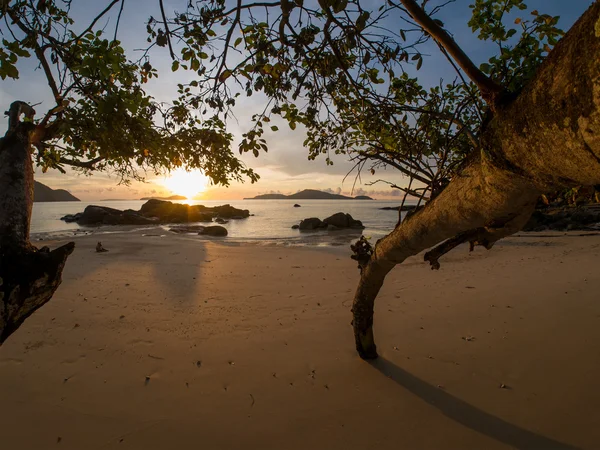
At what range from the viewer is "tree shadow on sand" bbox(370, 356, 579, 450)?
9.81 ft

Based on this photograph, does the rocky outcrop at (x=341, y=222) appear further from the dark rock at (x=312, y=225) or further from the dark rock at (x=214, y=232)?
the dark rock at (x=214, y=232)

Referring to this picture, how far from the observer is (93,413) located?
3408mm

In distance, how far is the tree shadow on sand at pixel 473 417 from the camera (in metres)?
2.99

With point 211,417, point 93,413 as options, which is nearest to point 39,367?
point 93,413

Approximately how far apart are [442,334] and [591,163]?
15.1 feet

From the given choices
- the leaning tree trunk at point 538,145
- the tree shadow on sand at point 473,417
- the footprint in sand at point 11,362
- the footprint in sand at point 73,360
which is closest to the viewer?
the leaning tree trunk at point 538,145

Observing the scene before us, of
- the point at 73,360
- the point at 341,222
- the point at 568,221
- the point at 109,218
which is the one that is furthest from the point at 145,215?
the point at 568,221

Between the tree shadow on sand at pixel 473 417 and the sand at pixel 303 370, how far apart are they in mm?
14

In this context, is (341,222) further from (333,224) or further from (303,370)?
(303,370)

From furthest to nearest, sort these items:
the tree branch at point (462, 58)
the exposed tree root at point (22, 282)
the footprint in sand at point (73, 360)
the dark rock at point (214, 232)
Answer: the dark rock at point (214, 232), the footprint in sand at point (73, 360), the exposed tree root at point (22, 282), the tree branch at point (462, 58)

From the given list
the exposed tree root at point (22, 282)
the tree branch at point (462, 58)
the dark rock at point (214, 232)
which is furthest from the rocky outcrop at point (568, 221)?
the exposed tree root at point (22, 282)

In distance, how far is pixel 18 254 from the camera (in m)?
2.66

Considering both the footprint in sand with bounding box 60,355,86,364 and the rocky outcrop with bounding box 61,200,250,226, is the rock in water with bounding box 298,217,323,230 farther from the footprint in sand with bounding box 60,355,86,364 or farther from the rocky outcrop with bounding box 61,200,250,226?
the footprint in sand with bounding box 60,355,86,364

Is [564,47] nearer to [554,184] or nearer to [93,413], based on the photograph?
[554,184]
